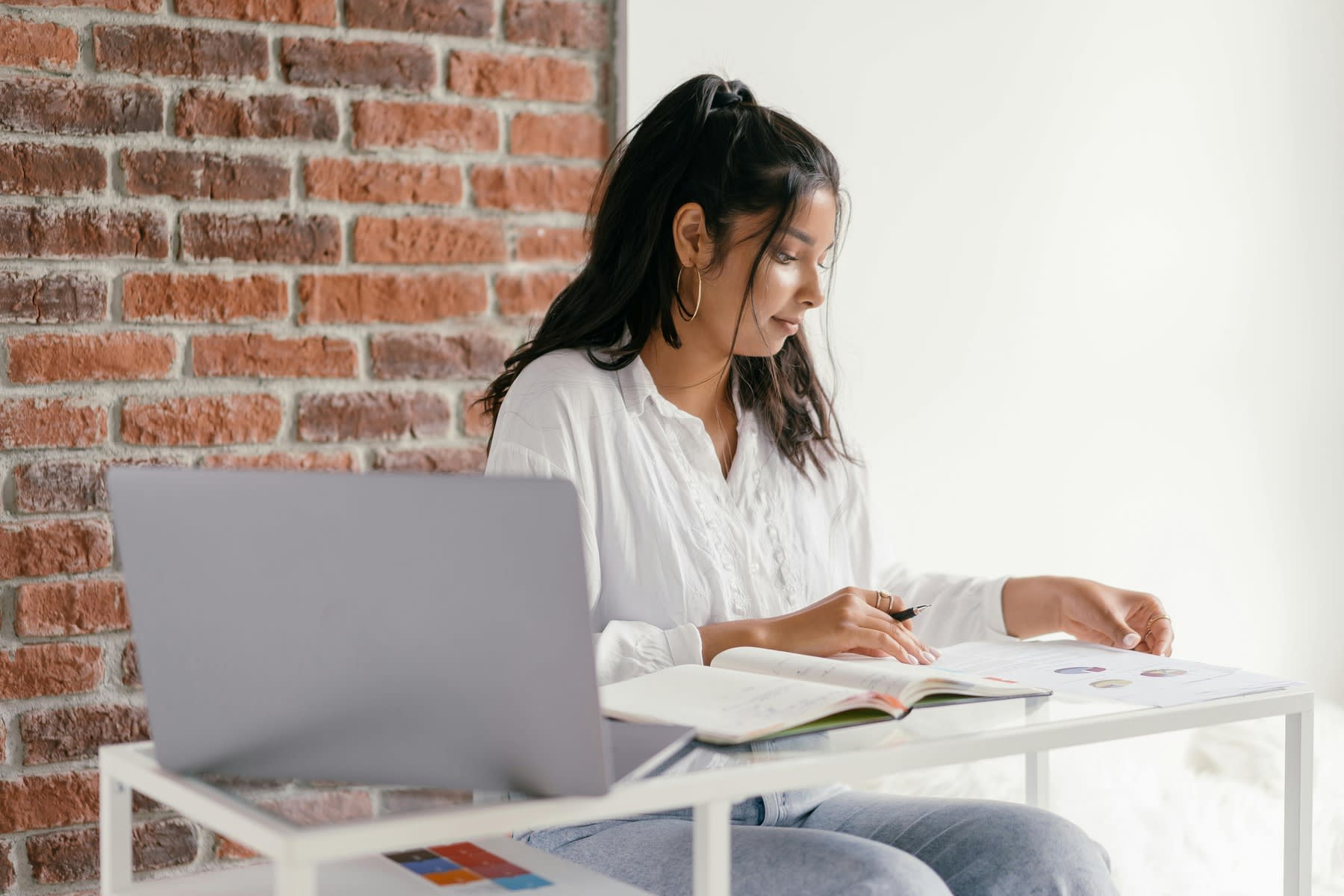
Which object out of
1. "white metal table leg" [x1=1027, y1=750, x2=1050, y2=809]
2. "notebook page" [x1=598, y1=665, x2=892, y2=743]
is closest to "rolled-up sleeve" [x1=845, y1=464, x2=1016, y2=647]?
"white metal table leg" [x1=1027, y1=750, x2=1050, y2=809]

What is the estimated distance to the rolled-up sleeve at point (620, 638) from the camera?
1.27 metres

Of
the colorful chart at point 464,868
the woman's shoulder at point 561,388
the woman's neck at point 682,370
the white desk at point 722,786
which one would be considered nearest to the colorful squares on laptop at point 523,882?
the colorful chart at point 464,868

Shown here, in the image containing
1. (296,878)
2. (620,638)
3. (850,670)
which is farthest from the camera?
(620,638)

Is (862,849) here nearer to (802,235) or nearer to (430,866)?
(430,866)

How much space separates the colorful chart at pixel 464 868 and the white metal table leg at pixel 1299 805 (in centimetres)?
63

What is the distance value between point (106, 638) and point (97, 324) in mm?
388

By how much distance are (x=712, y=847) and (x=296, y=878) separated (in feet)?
0.85

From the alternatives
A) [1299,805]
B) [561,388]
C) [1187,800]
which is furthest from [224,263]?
[1187,800]

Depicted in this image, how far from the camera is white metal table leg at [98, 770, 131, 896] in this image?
3.09 ft

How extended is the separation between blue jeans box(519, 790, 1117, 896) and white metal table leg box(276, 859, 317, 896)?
1.43 ft

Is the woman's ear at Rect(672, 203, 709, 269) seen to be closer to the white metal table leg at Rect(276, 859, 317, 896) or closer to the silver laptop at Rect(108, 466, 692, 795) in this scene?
the silver laptop at Rect(108, 466, 692, 795)

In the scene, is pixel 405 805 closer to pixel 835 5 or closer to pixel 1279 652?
pixel 835 5

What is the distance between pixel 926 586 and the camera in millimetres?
1591

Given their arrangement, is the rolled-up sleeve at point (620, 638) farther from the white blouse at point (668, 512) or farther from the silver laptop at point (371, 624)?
the silver laptop at point (371, 624)
